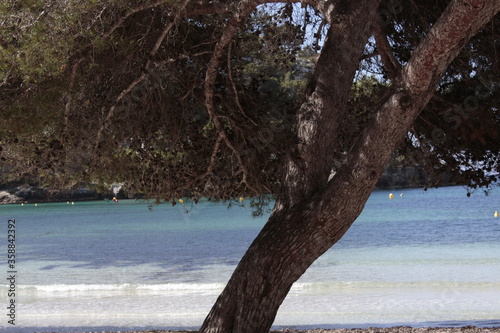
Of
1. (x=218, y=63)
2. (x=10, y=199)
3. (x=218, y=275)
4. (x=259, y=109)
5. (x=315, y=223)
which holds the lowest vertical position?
(x=218, y=275)

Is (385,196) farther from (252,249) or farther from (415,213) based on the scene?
(252,249)

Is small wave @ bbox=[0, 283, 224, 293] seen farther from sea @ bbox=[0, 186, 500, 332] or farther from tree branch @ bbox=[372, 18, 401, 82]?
tree branch @ bbox=[372, 18, 401, 82]

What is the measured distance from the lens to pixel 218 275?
14.3m

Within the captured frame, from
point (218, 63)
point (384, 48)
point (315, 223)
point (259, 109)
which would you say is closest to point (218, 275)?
A: point (259, 109)

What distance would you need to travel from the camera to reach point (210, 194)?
6.44m

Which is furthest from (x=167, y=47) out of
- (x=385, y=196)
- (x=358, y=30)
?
(x=385, y=196)

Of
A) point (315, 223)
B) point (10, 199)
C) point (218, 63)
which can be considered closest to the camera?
point (315, 223)

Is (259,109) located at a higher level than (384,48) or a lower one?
lower

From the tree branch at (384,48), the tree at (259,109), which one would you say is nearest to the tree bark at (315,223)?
the tree at (259,109)

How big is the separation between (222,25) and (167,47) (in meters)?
0.59

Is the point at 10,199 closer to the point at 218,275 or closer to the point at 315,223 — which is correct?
the point at 218,275

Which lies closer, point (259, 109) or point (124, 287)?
point (259, 109)

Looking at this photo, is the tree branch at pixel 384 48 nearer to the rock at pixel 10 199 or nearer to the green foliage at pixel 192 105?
the green foliage at pixel 192 105

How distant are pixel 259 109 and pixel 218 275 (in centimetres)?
886
